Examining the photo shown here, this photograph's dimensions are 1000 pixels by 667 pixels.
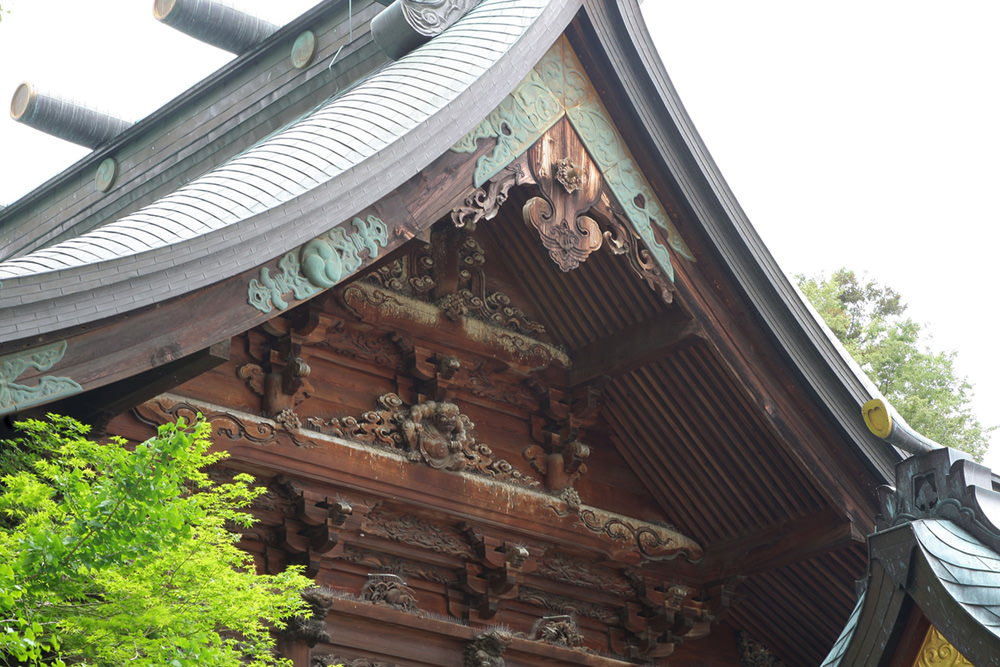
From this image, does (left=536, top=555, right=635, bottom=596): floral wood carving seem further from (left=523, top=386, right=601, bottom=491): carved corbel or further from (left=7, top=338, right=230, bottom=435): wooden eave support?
(left=7, top=338, right=230, bottom=435): wooden eave support

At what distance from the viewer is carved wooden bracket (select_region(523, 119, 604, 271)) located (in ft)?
20.1

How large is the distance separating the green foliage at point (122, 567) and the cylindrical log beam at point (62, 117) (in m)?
5.15

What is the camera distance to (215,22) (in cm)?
802

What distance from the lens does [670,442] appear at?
761 centimetres

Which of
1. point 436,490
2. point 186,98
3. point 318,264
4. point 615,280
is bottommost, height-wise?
point 436,490

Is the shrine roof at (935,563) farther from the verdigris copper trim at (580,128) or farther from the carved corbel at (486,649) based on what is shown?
the carved corbel at (486,649)

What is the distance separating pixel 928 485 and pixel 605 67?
9.75ft

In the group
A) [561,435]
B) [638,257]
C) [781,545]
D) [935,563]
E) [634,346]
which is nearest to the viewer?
[935,563]

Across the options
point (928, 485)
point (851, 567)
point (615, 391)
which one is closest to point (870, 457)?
point (851, 567)

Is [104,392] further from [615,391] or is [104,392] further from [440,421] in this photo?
[615,391]

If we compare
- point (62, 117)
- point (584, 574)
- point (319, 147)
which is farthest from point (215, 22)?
point (584, 574)

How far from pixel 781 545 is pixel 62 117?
5755mm

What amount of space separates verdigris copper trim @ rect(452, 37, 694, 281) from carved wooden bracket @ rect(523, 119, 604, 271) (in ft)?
0.23

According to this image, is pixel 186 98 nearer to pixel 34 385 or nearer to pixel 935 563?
pixel 34 385
